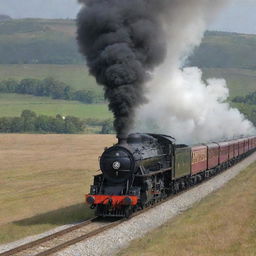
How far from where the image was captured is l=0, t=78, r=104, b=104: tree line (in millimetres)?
186875

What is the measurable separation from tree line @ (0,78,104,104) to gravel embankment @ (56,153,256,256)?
155828 mm

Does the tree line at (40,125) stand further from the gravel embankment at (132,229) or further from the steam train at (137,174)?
the gravel embankment at (132,229)

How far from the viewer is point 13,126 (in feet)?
401

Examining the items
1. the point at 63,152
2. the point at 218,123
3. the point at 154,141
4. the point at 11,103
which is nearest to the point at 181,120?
the point at 218,123

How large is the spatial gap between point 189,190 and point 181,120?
2033 cm

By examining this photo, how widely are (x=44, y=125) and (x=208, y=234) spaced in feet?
365

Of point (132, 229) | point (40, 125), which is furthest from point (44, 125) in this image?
point (132, 229)

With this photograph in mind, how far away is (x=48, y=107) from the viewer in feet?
522

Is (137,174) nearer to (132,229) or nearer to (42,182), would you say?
(132,229)

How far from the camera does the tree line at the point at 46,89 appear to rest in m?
187

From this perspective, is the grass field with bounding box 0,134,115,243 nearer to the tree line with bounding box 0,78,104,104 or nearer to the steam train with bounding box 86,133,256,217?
the steam train with bounding box 86,133,256,217

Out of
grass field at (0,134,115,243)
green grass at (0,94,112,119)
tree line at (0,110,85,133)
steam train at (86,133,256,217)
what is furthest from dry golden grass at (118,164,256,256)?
green grass at (0,94,112,119)

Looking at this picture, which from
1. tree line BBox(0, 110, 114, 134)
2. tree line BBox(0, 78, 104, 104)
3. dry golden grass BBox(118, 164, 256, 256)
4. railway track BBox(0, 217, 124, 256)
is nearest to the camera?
dry golden grass BBox(118, 164, 256, 256)

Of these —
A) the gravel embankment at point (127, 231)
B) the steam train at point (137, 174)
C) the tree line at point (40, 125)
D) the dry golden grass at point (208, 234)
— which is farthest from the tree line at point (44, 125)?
the dry golden grass at point (208, 234)
